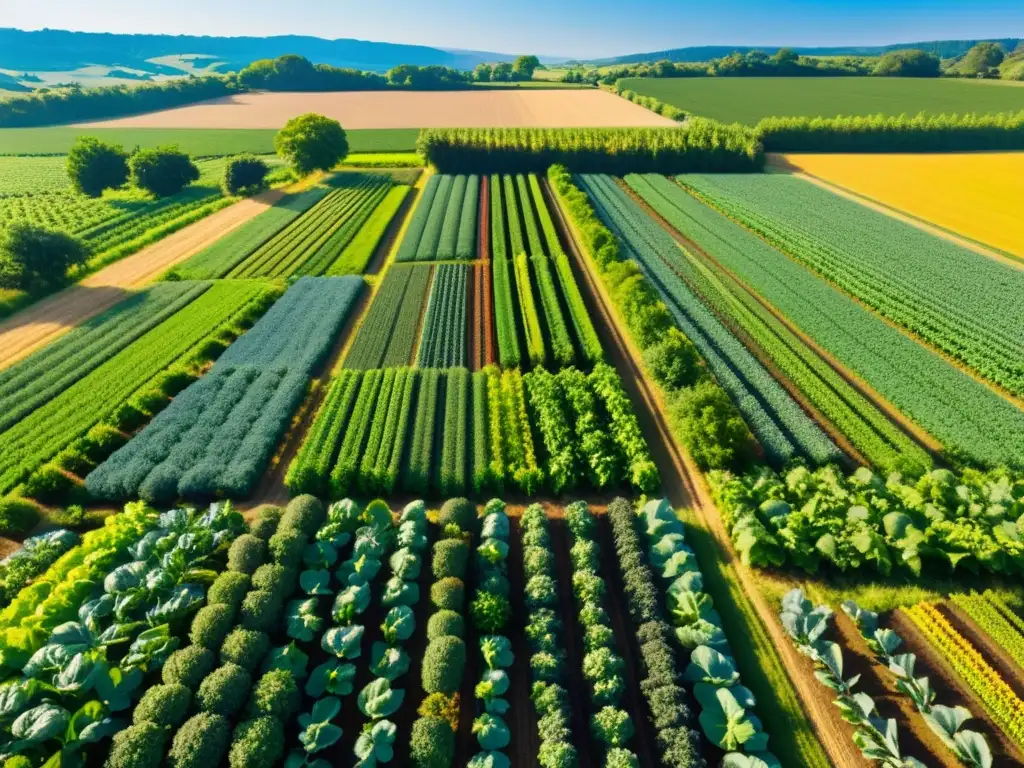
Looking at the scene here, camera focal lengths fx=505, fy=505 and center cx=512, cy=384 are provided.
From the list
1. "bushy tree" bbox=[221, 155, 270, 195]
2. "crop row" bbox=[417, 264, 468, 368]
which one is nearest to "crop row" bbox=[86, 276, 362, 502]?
"crop row" bbox=[417, 264, 468, 368]

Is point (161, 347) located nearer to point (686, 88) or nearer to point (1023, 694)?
point (1023, 694)

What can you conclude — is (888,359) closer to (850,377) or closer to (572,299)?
(850,377)

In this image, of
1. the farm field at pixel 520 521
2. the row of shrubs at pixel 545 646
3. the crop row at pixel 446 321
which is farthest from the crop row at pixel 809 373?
the crop row at pixel 446 321

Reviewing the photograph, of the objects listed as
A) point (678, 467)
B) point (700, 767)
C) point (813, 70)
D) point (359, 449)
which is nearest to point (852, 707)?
point (700, 767)

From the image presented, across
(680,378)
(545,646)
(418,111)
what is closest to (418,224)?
(680,378)

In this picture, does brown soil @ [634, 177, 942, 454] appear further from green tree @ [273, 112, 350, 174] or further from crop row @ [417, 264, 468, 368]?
green tree @ [273, 112, 350, 174]

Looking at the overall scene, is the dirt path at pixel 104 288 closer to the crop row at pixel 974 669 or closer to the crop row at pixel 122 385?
the crop row at pixel 122 385
